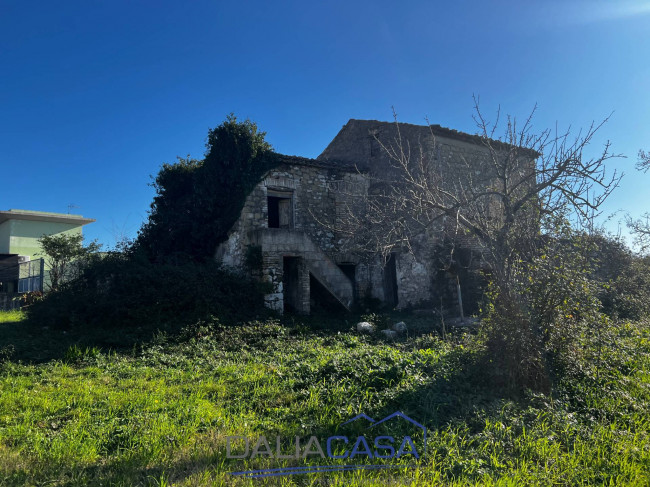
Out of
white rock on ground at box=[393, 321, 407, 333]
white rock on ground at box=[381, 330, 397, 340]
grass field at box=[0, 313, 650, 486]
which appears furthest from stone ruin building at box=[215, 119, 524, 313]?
grass field at box=[0, 313, 650, 486]

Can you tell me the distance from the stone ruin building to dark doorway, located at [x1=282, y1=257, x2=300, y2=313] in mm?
32

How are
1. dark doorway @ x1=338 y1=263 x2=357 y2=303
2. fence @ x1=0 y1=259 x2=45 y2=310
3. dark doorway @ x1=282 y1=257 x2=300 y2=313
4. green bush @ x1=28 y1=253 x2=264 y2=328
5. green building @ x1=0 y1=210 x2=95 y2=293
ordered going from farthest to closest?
green building @ x1=0 y1=210 x2=95 y2=293 → fence @ x1=0 y1=259 x2=45 y2=310 → dark doorway @ x1=338 y1=263 x2=357 y2=303 → dark doorway @ x1=282 y1=257 x2=300 y2=313 → green bush @ x1=28 y1=253 x2=264 y2=328

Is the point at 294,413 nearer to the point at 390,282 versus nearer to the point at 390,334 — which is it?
the point at 390,334

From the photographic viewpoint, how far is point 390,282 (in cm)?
1509

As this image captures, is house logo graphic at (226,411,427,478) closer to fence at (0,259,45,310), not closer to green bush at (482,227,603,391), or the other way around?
green bush at (482,227,603,391)

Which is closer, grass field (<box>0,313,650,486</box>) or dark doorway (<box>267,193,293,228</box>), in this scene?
grass field (<box>0,313,650,486</box>)

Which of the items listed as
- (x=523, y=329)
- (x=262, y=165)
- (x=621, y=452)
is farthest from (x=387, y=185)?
(x=621, y=452)

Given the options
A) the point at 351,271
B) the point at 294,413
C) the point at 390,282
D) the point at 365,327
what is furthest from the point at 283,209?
the point at 294,413

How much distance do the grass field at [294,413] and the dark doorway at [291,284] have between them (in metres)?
5.06

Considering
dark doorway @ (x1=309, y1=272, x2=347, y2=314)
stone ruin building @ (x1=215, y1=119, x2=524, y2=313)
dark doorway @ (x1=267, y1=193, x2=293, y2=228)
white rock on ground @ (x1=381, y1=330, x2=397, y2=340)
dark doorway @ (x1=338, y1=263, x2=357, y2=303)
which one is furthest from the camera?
dark doorway @ (x1=338, y1=263, x2=357, y2=303)

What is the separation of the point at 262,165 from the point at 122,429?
10.1 m

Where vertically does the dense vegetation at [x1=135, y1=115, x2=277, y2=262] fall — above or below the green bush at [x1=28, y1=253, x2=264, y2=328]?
above

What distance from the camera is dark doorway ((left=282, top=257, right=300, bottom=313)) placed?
12.4 metres

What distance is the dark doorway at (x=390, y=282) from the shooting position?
1486 centimetres
